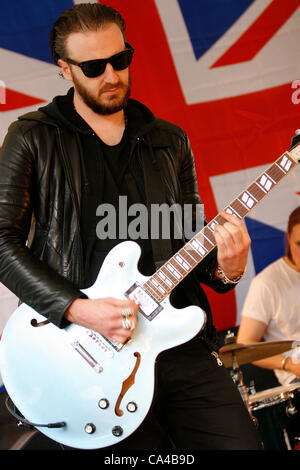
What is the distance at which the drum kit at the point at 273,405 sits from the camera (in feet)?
9.66

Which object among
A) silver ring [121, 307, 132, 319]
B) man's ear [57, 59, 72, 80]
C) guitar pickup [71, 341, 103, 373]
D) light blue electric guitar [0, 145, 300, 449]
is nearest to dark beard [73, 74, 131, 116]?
man's ear [57, 59, 72, 80]

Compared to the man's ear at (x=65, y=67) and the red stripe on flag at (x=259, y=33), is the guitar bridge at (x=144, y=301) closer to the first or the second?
the man's ear at (x=65, y=67)

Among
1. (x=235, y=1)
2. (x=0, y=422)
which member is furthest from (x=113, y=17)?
Result: (x=0, y=422)

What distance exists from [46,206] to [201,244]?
60 cm

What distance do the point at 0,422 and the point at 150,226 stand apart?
2.18 metres

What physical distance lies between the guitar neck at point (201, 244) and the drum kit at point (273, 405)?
100 centimetres

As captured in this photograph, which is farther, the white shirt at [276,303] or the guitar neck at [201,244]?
the white shirt at [276,303]

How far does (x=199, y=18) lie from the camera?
148 inches

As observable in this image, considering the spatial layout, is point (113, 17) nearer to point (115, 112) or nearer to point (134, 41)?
point (115, 112)

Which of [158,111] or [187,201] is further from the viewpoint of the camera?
[158,111]

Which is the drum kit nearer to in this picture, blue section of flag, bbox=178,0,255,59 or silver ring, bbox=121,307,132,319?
silver ring, bbox=121,307,132,319

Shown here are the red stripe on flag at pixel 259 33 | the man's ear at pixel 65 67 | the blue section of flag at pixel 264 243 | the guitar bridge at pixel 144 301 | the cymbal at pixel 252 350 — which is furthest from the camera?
the blue section of flag at pixel 264 243

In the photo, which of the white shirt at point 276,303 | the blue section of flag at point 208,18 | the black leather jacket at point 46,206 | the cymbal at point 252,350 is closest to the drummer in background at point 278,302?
the white shirt at point 276,303

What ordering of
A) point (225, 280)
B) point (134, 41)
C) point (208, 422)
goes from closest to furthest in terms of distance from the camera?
point (208, 422)
point (225, 280)
point (134, 41)
